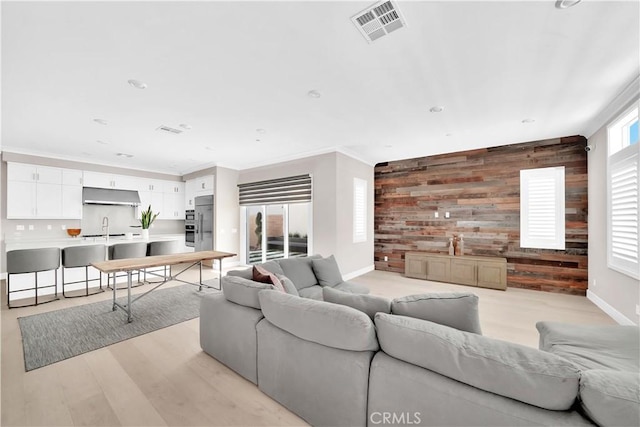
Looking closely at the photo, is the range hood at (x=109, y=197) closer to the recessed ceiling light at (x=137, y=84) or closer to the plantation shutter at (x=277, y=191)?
the plantation shutter at (x=277, y=191)

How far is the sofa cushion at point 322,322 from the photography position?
4.63ft

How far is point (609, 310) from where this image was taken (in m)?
3.50

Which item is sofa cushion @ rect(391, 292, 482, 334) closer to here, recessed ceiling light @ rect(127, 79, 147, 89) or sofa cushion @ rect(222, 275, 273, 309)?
sofa cushion @ rect(222, 275, 273, 309)

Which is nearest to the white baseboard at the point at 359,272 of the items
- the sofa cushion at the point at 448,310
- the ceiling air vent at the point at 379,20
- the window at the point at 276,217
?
the window at the point at 276,217

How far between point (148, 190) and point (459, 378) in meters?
7.93

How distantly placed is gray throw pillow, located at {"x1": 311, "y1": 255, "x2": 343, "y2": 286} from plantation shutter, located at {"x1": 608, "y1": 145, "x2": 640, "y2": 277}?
3.40 m

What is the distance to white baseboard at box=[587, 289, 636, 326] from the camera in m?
3.09

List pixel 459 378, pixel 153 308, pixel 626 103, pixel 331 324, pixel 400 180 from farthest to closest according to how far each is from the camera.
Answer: pixel 400 180 < pixel 153 308 < pixel 626 103 < pixel 331 324 < pixel 459 378

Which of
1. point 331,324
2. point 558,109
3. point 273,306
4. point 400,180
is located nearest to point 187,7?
point 273,306

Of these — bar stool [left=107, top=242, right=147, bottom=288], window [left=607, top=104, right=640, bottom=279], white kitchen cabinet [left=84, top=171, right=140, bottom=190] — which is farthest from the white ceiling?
bar stool [left=107, top=242, right=147, bottom=288]

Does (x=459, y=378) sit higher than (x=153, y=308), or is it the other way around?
(x=459, y=378)

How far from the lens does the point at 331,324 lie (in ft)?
4.91

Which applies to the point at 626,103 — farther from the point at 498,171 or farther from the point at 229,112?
the point at 229,112

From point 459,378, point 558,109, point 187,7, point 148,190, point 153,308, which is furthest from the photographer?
point 148,190
